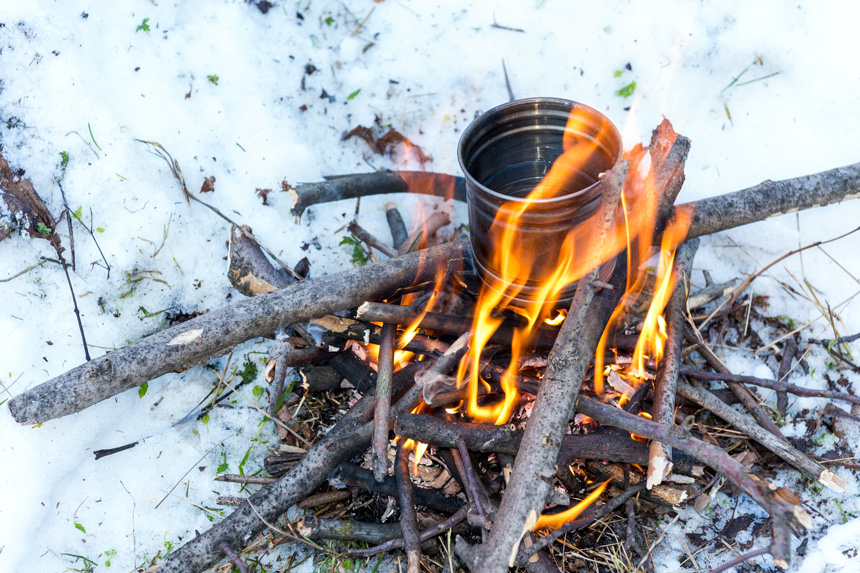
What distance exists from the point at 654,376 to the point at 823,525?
3.68ft

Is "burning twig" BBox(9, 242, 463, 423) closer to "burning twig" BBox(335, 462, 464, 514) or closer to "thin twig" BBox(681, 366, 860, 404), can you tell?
"burning twig" BBox(335, 462, 464, 514)

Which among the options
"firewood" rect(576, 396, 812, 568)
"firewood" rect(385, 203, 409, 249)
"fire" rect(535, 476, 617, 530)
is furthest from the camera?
"firewood" rect(385, 203, 409, 249)

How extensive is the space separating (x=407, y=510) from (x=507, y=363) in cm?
94

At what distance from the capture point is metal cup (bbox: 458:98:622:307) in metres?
2.72

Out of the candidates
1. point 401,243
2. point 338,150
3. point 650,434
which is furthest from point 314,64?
point 650,434

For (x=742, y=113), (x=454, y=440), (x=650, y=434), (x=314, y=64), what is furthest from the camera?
(x=314, y=64)

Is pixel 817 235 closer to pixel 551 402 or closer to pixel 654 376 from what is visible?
pixel 654 376

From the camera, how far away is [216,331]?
2930 millimetres

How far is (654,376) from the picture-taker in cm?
330

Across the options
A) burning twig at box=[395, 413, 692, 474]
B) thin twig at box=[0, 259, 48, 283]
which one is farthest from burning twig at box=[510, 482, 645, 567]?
thin twig at box=[0, 259, 48, 283]

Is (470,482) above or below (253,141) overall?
below

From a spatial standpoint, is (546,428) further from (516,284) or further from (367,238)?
(367,238)

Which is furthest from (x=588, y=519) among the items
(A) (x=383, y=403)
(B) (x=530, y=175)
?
(B) (x=530, y=175)

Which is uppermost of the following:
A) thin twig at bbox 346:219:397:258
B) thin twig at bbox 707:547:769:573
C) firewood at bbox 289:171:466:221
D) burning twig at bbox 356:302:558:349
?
firewood at bbox 289:171:466:221
